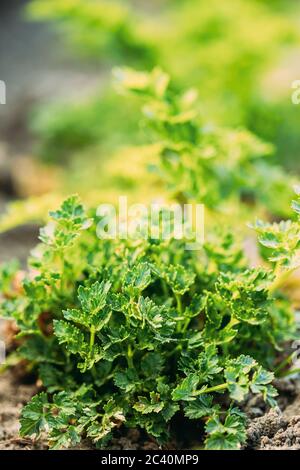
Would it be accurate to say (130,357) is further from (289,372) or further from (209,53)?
(209,53)

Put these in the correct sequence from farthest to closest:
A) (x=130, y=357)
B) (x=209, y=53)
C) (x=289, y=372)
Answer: (x=209, y=53) < (x=289, y=372) < (x=130, y=357)

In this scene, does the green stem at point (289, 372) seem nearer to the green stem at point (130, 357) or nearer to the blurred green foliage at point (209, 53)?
the green stem at point (130, 357)

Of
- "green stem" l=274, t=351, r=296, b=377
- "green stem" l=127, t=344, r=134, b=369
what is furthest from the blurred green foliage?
"green stem" l=127, t=344, r=134, b=369

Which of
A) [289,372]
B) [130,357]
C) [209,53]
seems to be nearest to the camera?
[130,357]

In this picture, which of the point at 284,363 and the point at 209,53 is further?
the point at 209,53

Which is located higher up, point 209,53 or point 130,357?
point 209,53

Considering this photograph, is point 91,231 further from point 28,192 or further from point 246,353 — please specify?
point 28,192

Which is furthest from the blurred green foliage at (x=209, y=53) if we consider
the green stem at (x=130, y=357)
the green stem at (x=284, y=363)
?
the green stem at (x=130, y=357)

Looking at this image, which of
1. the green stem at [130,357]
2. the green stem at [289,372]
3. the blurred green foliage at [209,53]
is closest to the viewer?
the green stem at [130,357]

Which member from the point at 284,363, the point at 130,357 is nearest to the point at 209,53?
the point at 284,363

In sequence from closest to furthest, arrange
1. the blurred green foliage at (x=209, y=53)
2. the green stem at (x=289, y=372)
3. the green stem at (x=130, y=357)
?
the green stem at (x=130, y=357), the green stem at (x=289, y=372), the blurred green foliage at (x=209, y=53)

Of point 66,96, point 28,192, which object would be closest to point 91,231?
point 28,192
